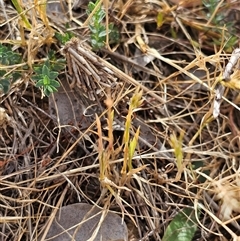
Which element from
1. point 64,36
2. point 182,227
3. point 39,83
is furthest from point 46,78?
point 182,227

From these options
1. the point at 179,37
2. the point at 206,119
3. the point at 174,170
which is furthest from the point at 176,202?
the point at 179,37

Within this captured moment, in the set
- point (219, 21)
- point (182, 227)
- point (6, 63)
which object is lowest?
point (182, 227)

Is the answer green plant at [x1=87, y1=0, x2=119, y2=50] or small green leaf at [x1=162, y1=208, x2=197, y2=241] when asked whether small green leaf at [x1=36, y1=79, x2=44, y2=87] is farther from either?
small green leaf at [x1=162, y1=208, x2=197, y2=241]

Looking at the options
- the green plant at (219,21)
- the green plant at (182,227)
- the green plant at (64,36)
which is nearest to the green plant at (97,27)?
the green plant at (64,36)

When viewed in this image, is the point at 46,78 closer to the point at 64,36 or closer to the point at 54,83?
the point at 54,83

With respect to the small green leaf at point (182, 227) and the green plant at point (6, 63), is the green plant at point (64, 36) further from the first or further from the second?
the small green leaf at point (182, 227)

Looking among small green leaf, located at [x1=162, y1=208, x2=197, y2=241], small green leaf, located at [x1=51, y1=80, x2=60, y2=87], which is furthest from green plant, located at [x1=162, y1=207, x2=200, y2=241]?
small green leaf, located at [x1=51, y1=80, x2=60, y2=87]

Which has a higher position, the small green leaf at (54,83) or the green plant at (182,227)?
the small green leaf at (54,83)

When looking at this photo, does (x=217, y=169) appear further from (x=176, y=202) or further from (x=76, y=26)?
(x=76, y=26)

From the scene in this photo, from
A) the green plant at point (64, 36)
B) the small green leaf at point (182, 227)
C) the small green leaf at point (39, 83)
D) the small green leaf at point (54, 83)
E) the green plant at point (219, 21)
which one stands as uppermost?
the green plant at point (64, 36)
